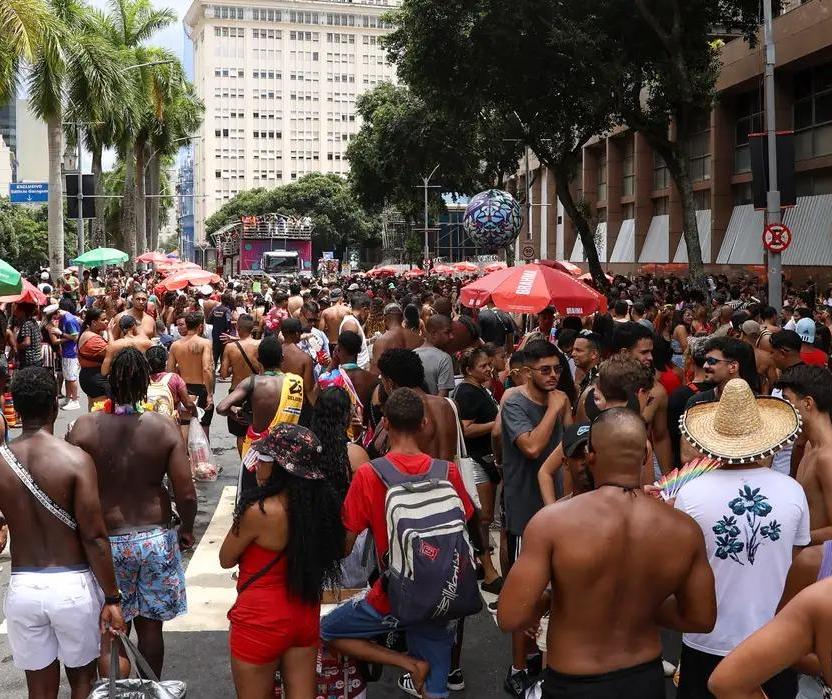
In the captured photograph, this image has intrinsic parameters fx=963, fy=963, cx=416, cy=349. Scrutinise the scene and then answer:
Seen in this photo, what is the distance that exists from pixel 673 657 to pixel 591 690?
2.97 m

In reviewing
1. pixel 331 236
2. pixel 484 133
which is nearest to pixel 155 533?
pixel 484 133

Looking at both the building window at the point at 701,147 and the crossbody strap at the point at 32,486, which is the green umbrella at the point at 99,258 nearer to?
the building window at the point at 701,147

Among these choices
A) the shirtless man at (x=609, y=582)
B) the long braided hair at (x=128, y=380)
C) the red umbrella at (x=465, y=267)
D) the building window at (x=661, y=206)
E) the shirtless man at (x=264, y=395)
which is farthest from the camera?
the red umbrella at (x=465, y=267)

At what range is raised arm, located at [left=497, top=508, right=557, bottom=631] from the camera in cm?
309

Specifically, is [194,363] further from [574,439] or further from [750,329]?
[574,439]

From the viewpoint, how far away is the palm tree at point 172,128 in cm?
4742

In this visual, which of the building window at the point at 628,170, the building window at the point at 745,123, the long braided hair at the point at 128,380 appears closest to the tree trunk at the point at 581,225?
the building window at the point at 745,123

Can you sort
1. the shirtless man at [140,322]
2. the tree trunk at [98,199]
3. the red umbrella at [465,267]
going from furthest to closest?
the tree trunk at [98,199]
the red umbrella at [465,267]
the shirtless man at [140,322]

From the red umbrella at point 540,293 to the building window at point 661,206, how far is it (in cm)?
2892

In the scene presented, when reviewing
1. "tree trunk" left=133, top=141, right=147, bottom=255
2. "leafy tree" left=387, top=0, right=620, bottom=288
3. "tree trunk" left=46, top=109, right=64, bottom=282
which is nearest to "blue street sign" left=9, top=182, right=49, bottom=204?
"tree trunk" left=133, top=141, right=147, bottom=255

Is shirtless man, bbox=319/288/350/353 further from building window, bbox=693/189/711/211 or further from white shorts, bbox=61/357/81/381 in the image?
building window, bbox=693/189/711/211

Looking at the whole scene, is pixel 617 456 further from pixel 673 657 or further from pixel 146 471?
pixel 673 657

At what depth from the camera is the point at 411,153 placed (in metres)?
38.9

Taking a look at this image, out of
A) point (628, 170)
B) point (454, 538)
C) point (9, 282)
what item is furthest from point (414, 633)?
point (628, 170)
